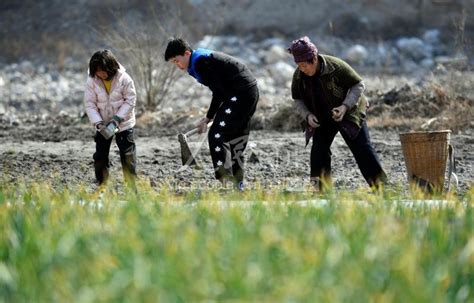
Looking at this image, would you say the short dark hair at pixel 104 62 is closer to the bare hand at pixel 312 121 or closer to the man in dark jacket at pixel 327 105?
the man in dark jacket at pixel 327 105

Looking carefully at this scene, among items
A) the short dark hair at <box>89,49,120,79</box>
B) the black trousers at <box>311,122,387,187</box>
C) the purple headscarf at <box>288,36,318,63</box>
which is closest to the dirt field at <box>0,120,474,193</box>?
the black trousers at <box>311,122,387,187</box>

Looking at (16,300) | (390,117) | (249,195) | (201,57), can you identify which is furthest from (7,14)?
(16,300)

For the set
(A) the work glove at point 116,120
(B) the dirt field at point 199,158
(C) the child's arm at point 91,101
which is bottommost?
(B) the dirt field at point 199,158

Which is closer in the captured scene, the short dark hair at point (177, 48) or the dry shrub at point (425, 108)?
the short dark hair at point (177, 48)

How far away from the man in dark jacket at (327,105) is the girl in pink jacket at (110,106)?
1389 millimetres

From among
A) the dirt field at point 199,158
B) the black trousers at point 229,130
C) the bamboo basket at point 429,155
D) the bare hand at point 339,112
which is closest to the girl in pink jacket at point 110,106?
the dirt field at point 199,158

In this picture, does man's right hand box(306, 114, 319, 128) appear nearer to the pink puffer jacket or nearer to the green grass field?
the pink puffer jacket

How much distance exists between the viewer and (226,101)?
28.6 feet

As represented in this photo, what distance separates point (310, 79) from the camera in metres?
8.09

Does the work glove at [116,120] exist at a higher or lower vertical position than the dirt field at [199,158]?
higher

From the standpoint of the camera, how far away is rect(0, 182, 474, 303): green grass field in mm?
4422

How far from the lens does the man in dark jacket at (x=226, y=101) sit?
859cm

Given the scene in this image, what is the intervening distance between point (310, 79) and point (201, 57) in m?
0.91

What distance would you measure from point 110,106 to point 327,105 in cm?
177
